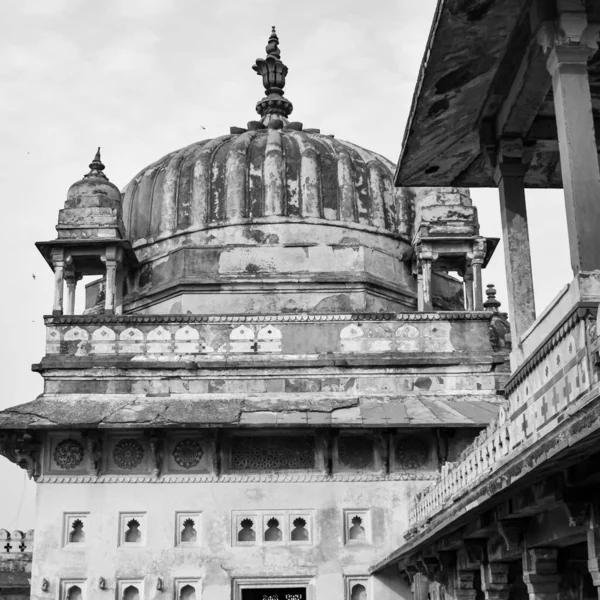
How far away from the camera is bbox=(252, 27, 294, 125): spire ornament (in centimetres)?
2066

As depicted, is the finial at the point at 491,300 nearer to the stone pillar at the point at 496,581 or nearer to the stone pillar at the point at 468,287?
the stone pillar at the point at 468,287

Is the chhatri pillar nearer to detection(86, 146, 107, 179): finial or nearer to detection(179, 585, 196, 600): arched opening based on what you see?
detection(179, 585, 196, 600): arched opening

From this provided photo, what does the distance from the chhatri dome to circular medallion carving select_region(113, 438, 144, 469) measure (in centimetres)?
322

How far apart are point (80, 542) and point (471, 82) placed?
330 inches

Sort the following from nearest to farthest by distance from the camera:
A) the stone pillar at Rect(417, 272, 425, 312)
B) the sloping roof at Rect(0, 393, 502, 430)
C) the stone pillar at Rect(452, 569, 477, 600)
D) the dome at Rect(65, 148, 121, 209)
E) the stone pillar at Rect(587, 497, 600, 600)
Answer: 1. the stone pillar at Rect(587, 497, 600, 600)
2. the stone pillar at Rect(452, 569, 477, 600)
3. the sloping roof at Rect(0, 393, 502, 430)
4. the stone pillar at Rect(417, 272, 425, 312)
5. the dome at Rect(65, 148, 121, 209)

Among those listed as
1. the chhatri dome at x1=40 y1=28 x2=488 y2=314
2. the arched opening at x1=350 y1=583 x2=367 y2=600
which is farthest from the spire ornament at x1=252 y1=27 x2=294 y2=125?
the arched opening at x1=350 y1=583 x2=367 y2=600

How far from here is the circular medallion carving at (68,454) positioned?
13.2 metres

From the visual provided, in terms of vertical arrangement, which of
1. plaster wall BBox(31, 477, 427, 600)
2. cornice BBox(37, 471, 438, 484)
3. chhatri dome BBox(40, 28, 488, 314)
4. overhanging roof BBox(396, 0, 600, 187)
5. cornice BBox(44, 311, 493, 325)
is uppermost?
chhatri dome BBox(40, 28, 488, 314)

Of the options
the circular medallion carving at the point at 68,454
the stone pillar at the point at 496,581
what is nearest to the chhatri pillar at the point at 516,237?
the stone pillar at the point at 496,581

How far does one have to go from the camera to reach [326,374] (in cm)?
1409

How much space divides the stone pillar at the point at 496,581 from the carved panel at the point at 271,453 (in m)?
5.29

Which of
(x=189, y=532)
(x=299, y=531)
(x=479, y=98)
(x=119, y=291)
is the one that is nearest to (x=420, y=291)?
(x=299, y=531)

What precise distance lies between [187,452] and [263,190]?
18.8ft

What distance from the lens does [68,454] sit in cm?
1325
